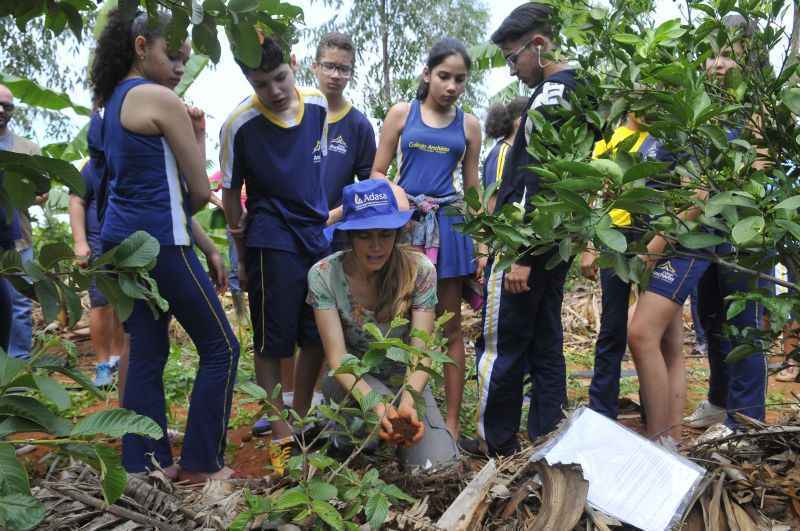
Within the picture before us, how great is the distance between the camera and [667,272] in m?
3.58

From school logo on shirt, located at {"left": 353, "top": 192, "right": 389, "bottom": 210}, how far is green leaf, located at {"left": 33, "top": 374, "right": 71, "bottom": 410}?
192 centimetres

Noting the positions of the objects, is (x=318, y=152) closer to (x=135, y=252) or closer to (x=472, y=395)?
(x=472, y=395)

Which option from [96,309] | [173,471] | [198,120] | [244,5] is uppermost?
[244,5]

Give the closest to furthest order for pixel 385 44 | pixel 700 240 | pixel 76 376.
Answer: pixel 76 376
pixel 700 240
pixel 385 44

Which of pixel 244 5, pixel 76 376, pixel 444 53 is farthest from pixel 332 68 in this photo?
pixel 76 376

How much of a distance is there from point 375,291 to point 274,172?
79 centimetres

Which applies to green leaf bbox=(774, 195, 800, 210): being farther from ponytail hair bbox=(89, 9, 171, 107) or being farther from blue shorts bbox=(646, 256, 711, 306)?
ponytail hair bbox=(89, 9, 171, 107)

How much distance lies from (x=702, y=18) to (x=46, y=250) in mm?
1881

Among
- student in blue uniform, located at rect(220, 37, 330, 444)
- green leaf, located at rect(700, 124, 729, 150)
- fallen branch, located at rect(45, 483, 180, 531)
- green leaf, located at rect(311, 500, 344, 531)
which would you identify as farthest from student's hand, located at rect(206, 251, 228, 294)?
green leaf, located at rect(700, 124, 729, 150)

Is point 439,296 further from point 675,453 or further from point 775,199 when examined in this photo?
point 775,199

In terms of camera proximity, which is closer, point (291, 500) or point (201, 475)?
point (291, 500)

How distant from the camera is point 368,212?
127 inches

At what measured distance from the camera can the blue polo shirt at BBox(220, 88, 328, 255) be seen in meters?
3.67

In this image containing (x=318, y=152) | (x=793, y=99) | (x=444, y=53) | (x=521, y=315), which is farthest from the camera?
(x=444, y=53)
